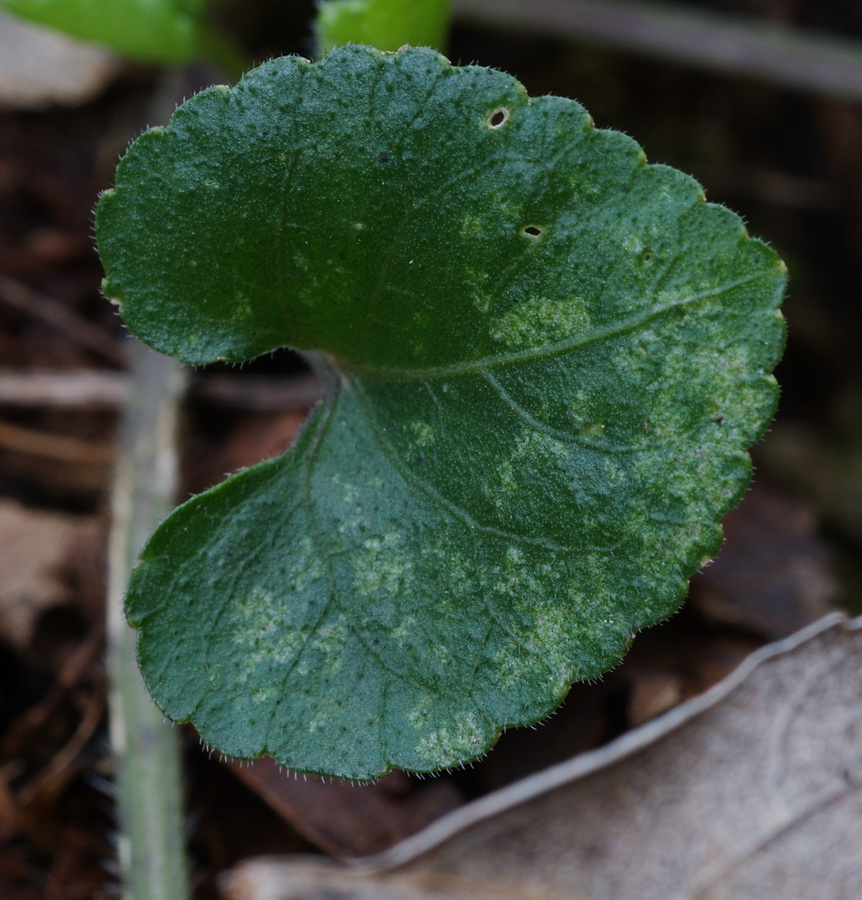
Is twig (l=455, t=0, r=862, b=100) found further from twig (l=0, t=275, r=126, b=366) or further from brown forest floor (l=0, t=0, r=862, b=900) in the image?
twig (l=0, t=275, r=126, b=366)

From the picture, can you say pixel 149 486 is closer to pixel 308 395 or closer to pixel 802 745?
pixel 308 395

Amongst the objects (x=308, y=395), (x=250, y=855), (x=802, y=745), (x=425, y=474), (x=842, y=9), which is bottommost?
(x=250, y=855)

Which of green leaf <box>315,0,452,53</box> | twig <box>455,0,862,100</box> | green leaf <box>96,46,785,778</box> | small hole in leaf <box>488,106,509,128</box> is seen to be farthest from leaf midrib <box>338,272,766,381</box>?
twig <box>455,0,862,100</box>

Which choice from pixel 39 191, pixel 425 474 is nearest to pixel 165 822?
pixel 425 474

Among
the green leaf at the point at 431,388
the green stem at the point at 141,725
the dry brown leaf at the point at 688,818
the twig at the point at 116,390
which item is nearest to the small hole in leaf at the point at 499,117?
the green leaf at the point at 431,388

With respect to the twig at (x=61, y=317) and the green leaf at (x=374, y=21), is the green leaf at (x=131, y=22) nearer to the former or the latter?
the green leaf at (x=374, y=21)

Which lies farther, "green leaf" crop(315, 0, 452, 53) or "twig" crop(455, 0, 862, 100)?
"twig" crop(455, 0, 862, 100)
